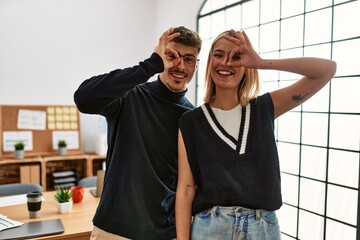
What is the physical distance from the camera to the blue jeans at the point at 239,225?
109 centimetres

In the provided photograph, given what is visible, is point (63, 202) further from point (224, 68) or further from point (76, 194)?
point (224, 68)

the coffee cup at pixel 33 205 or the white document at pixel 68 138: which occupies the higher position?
the white document at pixel 68 138

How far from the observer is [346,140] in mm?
2088

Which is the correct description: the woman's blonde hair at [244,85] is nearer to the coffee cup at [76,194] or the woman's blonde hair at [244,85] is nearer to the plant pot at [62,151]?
the coffee cup at [76,194]

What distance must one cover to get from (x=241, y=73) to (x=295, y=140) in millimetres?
1421

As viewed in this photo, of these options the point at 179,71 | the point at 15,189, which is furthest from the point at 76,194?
the point at 179,71

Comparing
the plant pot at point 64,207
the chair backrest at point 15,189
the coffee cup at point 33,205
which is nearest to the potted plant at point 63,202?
the plant pot at point 64,207

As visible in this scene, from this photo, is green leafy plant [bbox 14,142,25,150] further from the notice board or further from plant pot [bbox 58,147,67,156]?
plant pot [bbox 58,147,67,156]

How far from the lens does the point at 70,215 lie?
1936 millimetres

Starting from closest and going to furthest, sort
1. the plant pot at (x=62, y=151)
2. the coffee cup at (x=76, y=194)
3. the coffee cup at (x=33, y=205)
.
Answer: the coffee cup at (x=33, y=205)
the coffee cup at (x=76, y=194)
the plant pot at (x=62, y=151)

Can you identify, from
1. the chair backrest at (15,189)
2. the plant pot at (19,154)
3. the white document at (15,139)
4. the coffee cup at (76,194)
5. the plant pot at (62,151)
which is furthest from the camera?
the plant pot at (62,151)

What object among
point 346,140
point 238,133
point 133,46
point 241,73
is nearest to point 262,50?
point 346,140

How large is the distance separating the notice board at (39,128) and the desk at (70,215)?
1742 mm

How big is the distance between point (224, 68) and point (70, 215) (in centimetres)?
134
